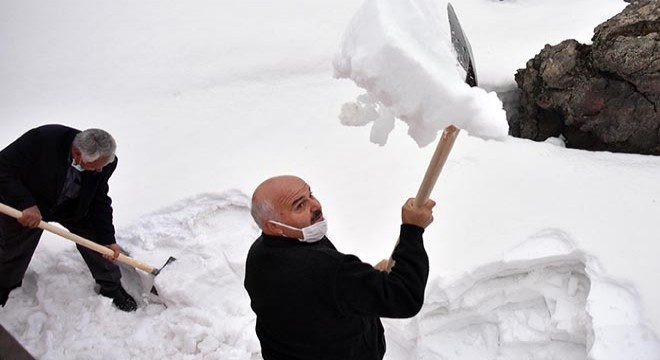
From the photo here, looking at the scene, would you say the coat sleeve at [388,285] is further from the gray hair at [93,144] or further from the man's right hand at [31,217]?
the man's right hand at [31,217]

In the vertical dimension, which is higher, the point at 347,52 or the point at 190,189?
the point at 347,52

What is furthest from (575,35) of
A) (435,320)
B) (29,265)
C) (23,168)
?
(29,265)

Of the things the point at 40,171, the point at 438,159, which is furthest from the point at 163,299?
the point at 438,159

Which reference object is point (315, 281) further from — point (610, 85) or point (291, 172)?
point (610, 85)

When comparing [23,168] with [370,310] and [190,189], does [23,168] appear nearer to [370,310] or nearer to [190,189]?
[190,189]

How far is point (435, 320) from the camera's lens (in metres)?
2.76

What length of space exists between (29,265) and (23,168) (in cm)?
103

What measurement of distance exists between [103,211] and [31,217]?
0.41 m

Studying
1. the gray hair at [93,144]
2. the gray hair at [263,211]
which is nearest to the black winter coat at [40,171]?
the gray hair at [93,144]

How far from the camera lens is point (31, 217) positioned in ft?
9.12

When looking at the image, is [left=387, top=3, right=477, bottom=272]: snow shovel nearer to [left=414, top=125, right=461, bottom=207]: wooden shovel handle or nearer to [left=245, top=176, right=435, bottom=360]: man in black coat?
[left=414, top=125, right=461, bottom=207]: wooden shovel handle

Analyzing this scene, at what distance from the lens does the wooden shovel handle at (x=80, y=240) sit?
9.05 ft

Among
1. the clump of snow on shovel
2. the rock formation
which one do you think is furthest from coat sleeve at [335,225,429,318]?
the rock formation

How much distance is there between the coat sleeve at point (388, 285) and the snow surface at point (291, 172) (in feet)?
2.52
